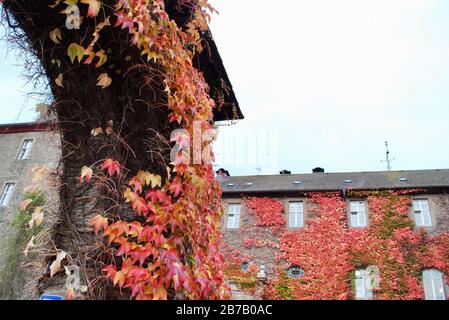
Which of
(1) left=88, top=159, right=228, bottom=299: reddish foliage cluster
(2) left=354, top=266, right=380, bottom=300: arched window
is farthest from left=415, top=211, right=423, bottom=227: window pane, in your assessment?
(1) left=88, top=159, right=228, bottom=299: reddish foliage cluster

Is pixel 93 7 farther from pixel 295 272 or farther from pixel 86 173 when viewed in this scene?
pixel 295 272

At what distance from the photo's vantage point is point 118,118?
2.30 metres

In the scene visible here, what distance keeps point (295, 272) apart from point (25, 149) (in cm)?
1717

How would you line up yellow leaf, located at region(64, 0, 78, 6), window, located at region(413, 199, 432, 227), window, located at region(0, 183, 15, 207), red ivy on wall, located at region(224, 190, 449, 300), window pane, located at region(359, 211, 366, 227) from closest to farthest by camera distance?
yellow leaf, located at region(64, 0, 78, 6) → red ivy on wall, located at region(224, 190, 449, 300) → window, located at region(413, 199, 432, 227) → window pane, located at region(359, 211, 366, 227) → window, located at region(0, 183, 15, 207)

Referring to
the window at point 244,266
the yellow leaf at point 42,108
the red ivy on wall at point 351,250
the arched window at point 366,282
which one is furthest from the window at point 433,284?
the yellow leaf at point 42,108

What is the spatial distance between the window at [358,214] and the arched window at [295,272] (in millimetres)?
3340

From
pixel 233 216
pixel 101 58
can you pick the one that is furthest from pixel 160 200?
pixel 233 216

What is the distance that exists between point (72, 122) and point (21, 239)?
17.6 meters

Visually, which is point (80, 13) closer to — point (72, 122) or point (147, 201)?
point (72, 122)

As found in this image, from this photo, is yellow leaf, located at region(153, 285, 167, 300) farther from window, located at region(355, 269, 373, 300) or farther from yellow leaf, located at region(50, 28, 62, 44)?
window, located at region(355, 269, 373, 300)

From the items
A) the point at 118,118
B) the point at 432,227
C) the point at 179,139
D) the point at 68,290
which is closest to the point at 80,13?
the point at 118,118

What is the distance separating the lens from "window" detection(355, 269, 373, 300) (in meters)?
14.8

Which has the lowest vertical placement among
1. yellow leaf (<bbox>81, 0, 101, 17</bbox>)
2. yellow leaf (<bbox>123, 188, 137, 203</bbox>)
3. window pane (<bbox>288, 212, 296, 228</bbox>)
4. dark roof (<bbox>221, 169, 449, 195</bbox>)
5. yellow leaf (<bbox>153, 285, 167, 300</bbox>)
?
yellow leaf (<bbox>153, 285, 167, 300</bbox>)
